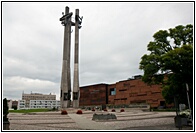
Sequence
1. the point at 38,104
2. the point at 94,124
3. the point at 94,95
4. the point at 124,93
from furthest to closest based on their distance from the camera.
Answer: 1. the point at 38,104
2. the point at 94,95
3. the point at 124,93
4. the point at 94,124

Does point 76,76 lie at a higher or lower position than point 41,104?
higher

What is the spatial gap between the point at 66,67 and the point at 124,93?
23.7 meters

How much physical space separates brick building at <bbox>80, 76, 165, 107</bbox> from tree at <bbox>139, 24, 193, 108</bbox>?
1575 inches

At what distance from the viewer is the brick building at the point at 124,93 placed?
56.3 metres

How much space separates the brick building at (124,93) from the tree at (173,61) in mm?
40003

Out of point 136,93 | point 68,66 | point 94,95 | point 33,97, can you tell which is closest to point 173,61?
point 68,66

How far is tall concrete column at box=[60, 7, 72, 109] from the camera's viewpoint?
4862 centimetres

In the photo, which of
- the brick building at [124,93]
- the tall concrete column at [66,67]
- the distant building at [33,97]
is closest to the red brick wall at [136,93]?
the brick building at [124,93]

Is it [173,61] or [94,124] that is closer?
[173,61]

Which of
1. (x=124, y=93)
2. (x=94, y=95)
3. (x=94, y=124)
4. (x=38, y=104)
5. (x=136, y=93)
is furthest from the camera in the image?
(x=38, y=104)

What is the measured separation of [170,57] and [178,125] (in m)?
3.88

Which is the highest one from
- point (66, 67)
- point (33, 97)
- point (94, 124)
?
point (66, 67)

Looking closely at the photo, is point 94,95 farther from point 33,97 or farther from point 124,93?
point 33,97

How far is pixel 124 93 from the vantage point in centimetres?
6500
